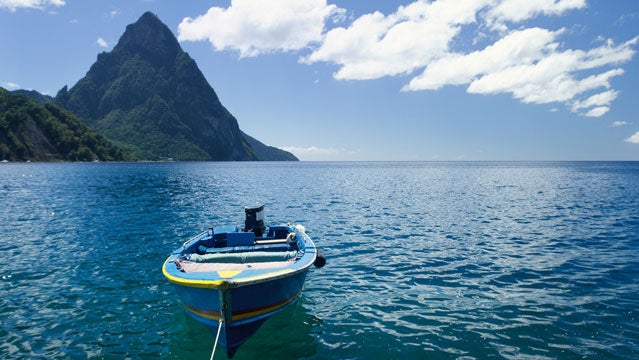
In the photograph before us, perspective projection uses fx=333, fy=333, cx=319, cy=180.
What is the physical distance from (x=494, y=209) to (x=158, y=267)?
33985mm

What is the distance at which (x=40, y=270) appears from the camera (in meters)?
15.9

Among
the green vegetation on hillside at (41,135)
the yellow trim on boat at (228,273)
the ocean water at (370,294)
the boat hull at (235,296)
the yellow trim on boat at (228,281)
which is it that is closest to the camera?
the yellow trim on boat at (228,281)

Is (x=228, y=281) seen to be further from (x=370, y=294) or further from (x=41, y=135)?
(x=41, y=135)

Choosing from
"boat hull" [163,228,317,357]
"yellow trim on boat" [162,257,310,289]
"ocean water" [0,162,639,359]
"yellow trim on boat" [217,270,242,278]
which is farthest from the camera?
"ocean water" [0,162,639,359]

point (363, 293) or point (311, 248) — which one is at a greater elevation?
point (311, 248)

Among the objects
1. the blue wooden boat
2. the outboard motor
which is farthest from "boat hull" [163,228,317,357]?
the outboard motor

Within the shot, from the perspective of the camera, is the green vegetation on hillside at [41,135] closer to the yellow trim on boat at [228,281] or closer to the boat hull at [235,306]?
the yellow trim on boat at [228,281]

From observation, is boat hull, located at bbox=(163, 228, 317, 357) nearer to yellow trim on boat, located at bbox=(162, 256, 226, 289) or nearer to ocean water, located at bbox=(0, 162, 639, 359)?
yellow trim on boat, located at bbox=(162, 256, 226, 289)

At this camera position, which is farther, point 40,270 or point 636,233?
point 636,233

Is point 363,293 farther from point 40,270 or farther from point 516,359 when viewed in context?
point 40,270

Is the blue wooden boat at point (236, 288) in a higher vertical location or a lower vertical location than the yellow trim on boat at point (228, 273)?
lower

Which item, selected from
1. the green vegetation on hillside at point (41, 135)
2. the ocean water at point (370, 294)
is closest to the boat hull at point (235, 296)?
the ocean water at point (370, 294)

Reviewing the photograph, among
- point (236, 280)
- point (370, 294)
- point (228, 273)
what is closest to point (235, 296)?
point (236, 280)

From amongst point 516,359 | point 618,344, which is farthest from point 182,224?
point 618,344
